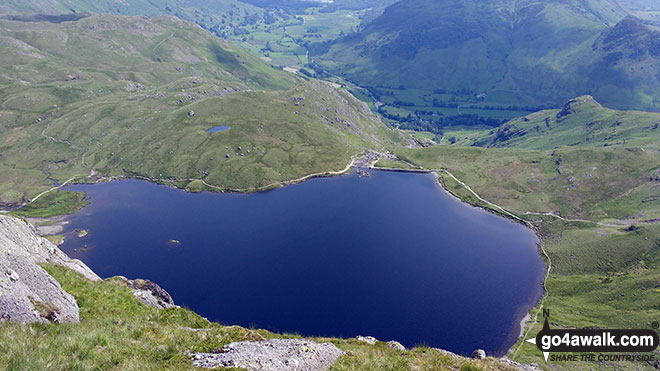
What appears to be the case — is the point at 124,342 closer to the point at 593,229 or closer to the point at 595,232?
the point at 595,232

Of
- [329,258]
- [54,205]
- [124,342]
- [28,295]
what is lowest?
[54,205]

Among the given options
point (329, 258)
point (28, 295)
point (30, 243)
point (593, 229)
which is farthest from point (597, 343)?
point (593, 229)

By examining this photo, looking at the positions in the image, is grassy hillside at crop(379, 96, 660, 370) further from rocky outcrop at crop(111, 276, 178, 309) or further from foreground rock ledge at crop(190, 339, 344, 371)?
rocky outcrop at crop(111, 276, 178, 309)

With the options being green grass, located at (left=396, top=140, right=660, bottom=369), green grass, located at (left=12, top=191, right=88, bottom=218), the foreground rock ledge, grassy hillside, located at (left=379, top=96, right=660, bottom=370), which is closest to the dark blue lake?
green grass, located at (left=12, top=191, right=88, bottom=218)

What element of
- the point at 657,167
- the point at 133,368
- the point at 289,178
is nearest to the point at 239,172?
the point at 289,178

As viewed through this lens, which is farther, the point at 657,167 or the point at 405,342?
the point at 657,167

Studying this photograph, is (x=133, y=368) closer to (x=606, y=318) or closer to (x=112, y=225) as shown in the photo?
(x=606, y=318)

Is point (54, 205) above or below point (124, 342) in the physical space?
below
